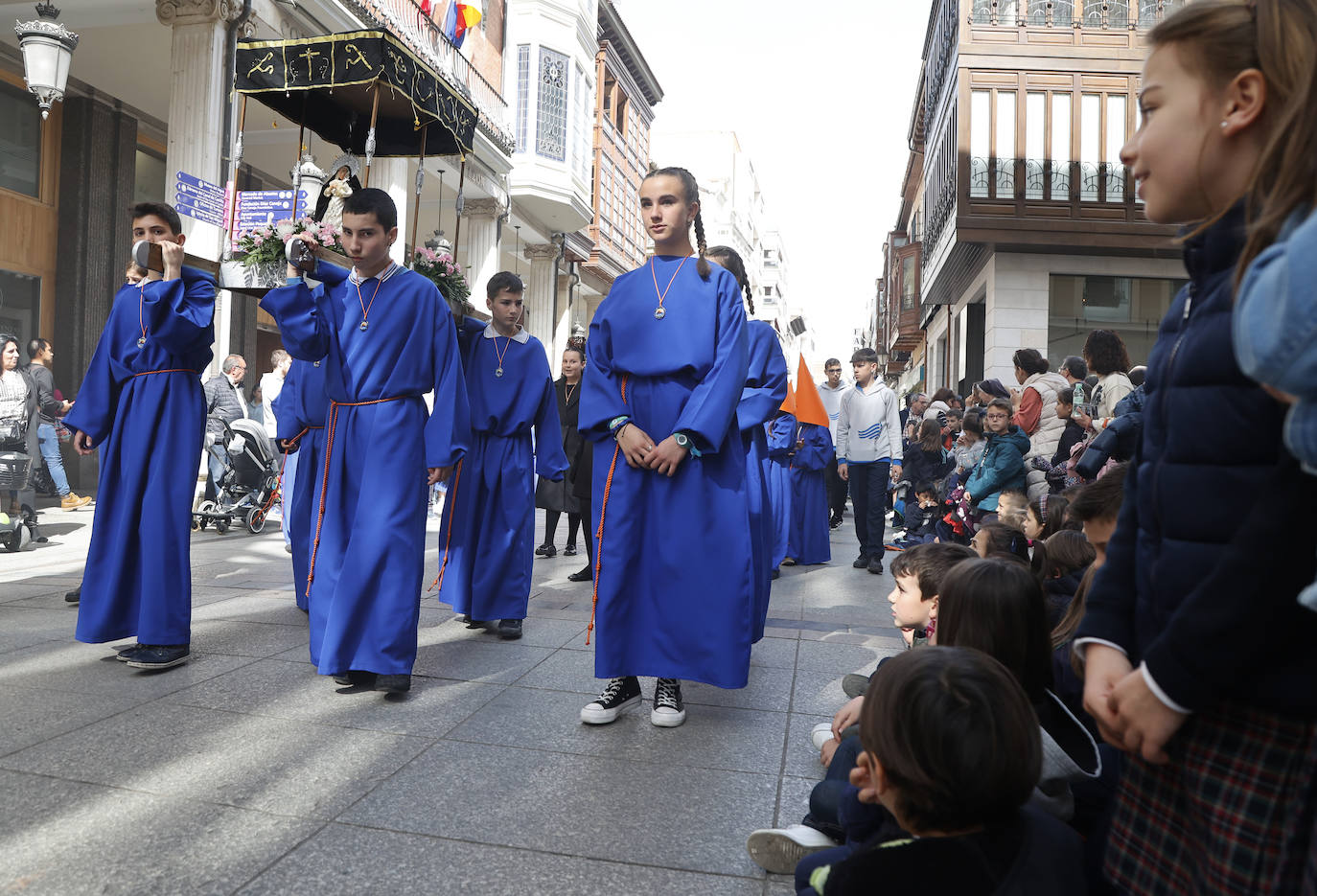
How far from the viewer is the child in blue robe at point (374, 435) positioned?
3.85 meters

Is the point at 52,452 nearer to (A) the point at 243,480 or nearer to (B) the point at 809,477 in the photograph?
(A) the point at 243,480

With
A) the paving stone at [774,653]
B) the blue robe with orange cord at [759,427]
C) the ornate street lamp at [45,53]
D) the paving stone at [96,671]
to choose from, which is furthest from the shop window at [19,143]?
the paving stone at [774,653]

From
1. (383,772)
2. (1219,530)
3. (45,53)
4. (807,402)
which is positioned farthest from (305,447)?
(807,402)

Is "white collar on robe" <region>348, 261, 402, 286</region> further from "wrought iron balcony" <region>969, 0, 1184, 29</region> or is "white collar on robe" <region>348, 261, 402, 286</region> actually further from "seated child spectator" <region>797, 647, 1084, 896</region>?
"wrought iron balcony" <region>969, 0, 1184, 29</region>

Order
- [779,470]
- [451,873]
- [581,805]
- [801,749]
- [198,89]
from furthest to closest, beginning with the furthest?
[198,89] < [779,470] < [801,749] < [581,805] < [451,873]

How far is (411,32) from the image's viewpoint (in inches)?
615

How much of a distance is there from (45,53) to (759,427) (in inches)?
273

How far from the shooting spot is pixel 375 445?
13.0 ft

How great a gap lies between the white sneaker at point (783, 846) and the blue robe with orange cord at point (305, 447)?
2.90 metres

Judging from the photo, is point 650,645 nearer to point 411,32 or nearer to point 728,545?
point 728,545

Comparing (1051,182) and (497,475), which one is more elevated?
(1051,182)

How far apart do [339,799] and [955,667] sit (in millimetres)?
1849

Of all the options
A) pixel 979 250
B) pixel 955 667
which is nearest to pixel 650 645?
pixel 955 667

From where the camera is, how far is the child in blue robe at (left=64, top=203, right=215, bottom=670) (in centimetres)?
410
